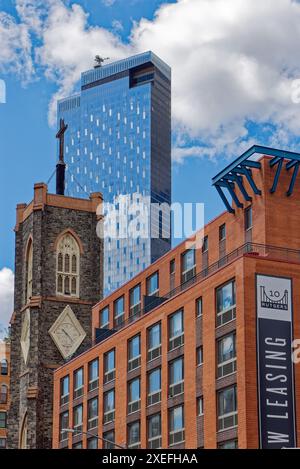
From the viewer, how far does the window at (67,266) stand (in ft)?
322

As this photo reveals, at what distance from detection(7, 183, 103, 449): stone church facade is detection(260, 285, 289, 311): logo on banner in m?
40.4

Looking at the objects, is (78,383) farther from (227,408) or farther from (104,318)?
(227,408)

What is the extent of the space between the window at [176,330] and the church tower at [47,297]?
30421 millimetres

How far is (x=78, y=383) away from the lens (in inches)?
3164

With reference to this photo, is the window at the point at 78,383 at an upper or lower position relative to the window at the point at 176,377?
upper

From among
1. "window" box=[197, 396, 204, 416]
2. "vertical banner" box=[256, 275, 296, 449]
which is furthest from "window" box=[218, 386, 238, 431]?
"window" box=[197, 396, 204, 416]

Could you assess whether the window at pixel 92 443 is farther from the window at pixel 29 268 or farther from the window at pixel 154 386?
the window at pixel 29 268

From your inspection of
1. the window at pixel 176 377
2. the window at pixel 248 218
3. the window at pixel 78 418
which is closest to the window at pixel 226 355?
the window at pixel 176 377

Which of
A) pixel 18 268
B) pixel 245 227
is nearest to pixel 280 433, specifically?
pixel 245 227

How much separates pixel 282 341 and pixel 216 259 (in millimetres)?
11726

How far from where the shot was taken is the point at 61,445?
268ft

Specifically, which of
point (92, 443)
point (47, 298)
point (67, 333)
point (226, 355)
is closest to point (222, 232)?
point (226, 355)

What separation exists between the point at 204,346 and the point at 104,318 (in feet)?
92.7
